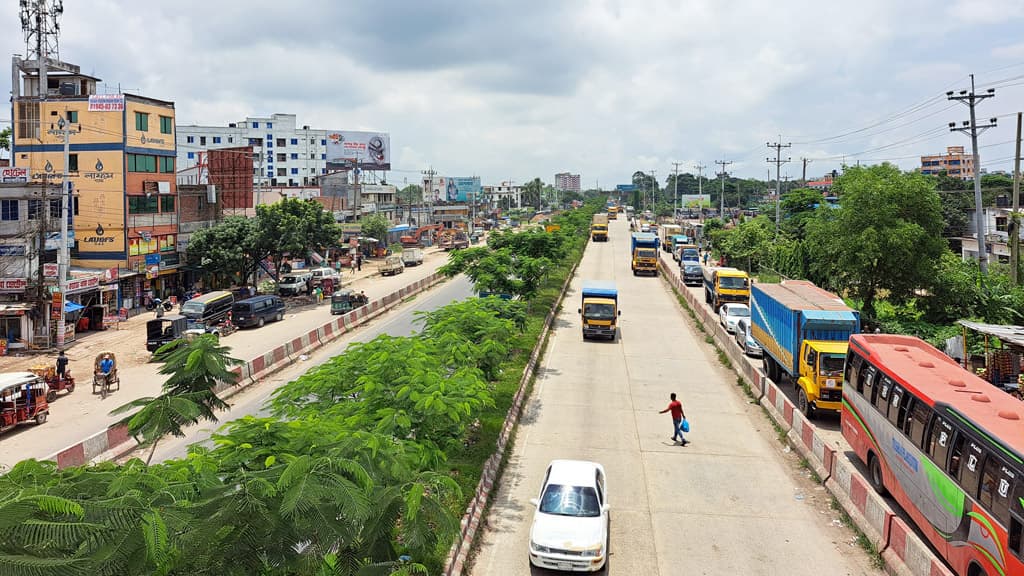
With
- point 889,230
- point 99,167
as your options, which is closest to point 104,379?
point 99,167

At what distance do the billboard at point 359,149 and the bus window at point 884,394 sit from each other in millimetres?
122443

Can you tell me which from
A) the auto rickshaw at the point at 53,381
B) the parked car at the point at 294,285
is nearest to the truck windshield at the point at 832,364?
the auto rickshaw at the point at 53,381

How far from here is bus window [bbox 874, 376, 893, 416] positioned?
1650cm

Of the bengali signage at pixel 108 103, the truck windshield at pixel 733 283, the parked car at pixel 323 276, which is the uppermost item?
the bengali signage at pixel 108 103

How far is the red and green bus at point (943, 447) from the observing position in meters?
11.3

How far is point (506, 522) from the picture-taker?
1644cm

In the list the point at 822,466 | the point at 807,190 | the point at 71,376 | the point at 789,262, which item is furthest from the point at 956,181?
the point at 71,376

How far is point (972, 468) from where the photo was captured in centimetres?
1230

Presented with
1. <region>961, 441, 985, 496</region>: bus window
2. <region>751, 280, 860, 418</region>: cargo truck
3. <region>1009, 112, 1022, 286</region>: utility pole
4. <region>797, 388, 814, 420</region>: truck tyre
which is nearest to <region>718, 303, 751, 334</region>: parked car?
<region>751, 280, 860, 418</region>: cargo truck

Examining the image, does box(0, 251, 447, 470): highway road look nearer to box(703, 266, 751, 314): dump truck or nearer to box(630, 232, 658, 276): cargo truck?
box(703, 266, 751, 314): dump truck

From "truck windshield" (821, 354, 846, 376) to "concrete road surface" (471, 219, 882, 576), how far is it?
2693 mm

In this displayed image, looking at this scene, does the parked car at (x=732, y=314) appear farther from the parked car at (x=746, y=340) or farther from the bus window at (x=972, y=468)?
the bus window at (x=972, y=468)

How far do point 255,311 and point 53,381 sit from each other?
16119mm

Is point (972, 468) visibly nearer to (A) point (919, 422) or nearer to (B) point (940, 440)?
(B) point (940, 440)
